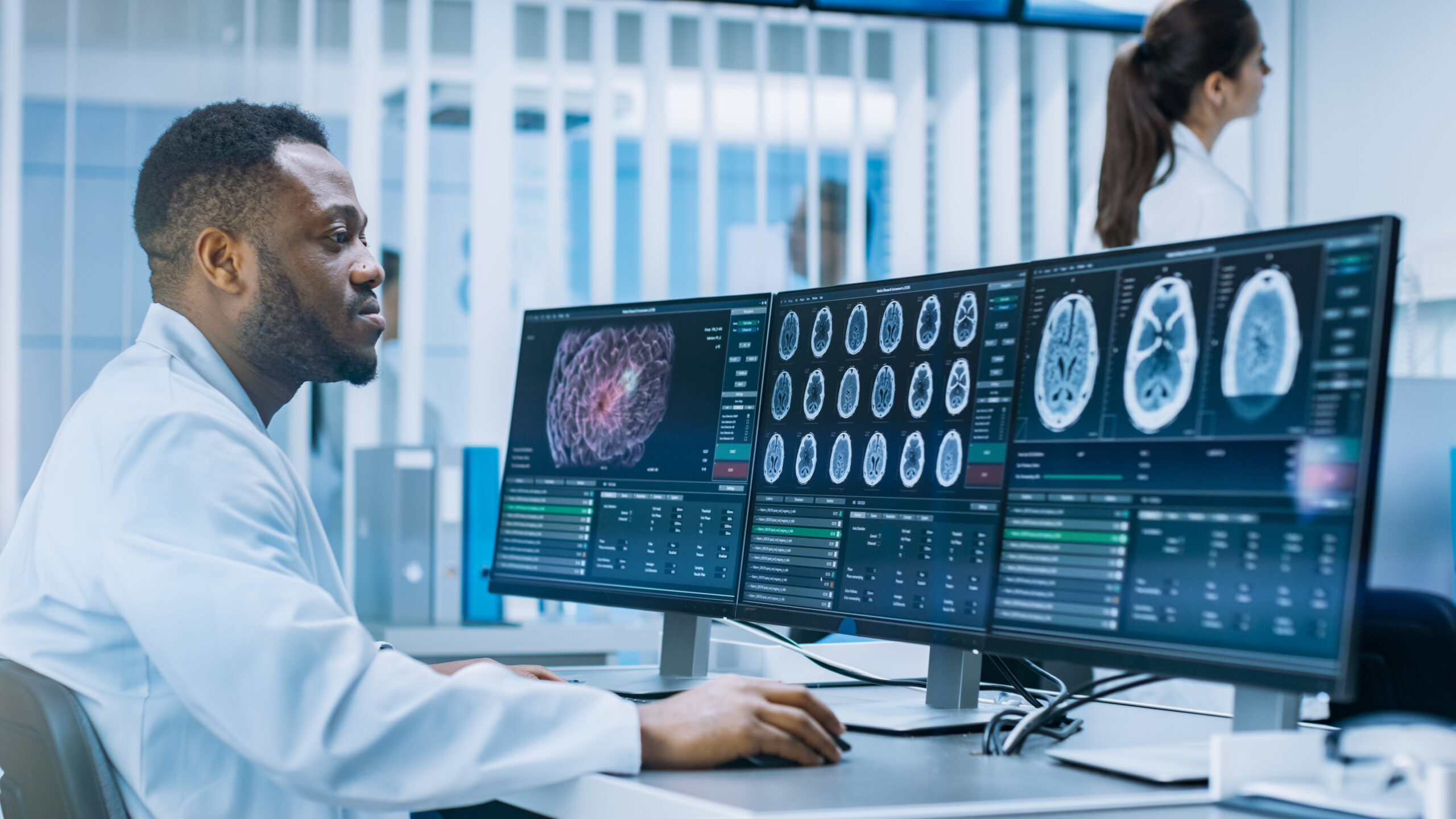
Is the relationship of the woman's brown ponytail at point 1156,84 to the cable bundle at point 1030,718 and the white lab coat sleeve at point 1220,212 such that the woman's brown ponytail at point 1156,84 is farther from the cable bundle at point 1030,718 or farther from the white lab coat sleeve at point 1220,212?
the cable bundle at point 1030,718

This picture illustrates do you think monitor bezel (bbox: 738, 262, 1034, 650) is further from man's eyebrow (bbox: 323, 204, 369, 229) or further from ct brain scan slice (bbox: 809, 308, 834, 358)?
man's eyebrow (bbox: 323, 204, 369, 229)

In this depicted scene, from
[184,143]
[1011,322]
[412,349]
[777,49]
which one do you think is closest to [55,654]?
[184,143]

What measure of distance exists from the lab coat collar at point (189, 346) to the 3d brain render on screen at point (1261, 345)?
892 mm

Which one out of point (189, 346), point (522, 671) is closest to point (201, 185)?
point (189, 346)

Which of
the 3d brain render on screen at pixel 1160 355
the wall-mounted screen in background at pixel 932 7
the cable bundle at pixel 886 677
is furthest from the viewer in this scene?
the wall-mounted screen in background at pixel 932 7

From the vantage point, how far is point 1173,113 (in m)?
2.24

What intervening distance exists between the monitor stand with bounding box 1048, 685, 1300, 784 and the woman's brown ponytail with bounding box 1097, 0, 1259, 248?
4.11ft

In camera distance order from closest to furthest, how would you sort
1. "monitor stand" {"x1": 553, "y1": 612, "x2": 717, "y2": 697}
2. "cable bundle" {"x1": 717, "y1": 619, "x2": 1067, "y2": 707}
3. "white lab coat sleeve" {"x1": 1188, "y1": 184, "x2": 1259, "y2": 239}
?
"cable bundle" {"x1": 717, "y1": 619, "x2": 1067, "y2": 707} < "monitor stand" {"x1": 553, "y1": 612, "x2": 717, "y2": 697} < "white lab coat sleeve" {"x1": 1188, "y1": 184, "x2": 1259, "y2": 239}

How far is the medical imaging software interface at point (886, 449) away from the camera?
1.20 m

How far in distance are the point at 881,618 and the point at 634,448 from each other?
0.40 m

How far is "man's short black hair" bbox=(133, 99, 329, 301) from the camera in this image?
4.37 feet

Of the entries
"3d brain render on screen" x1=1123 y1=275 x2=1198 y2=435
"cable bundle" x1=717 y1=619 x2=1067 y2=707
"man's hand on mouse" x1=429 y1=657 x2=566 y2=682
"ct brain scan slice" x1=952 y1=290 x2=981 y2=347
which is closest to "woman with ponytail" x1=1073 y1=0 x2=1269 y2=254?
"cable bundle" x1=717 y1=619 x2=1067 y2=707

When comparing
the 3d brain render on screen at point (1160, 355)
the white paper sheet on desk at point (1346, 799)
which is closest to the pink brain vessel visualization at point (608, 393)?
the 3d brain render on screen at point (1160, 355)

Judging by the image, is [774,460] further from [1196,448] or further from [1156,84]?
[1156,84]
